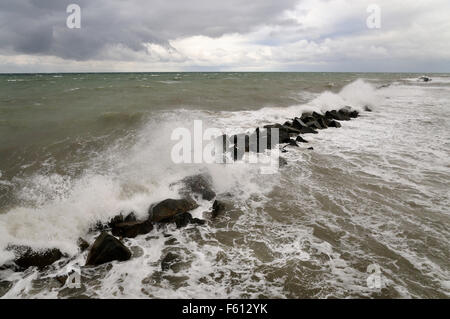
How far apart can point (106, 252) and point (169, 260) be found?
3.68 feet

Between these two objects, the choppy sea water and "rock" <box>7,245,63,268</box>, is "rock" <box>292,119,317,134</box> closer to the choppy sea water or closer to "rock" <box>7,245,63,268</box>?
the choppy sea water

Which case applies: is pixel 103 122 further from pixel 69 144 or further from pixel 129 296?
pixel 129 296

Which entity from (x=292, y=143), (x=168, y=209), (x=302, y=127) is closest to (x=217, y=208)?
(x=168, y=209)

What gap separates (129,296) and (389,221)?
5.42 m

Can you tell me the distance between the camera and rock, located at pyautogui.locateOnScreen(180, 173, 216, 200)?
6.50m

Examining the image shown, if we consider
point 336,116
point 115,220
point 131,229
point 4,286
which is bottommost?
point 4,286

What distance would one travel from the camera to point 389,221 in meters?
5.36

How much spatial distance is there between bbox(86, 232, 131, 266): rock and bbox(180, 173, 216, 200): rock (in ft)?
7.58

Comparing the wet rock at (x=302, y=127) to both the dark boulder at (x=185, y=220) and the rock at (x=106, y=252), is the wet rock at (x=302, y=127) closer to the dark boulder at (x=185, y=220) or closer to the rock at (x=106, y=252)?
the dark boulder at (x=185, y=220)

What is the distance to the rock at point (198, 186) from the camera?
650 centimetres

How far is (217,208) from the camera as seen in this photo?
5918 millimetres

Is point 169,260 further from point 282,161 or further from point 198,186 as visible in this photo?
point 282,161

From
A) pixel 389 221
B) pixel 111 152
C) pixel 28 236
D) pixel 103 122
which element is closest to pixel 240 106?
pixel 103 122

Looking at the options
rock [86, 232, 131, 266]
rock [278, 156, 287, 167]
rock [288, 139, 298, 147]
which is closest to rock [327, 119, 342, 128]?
rock [288, 139, 298, 147]
